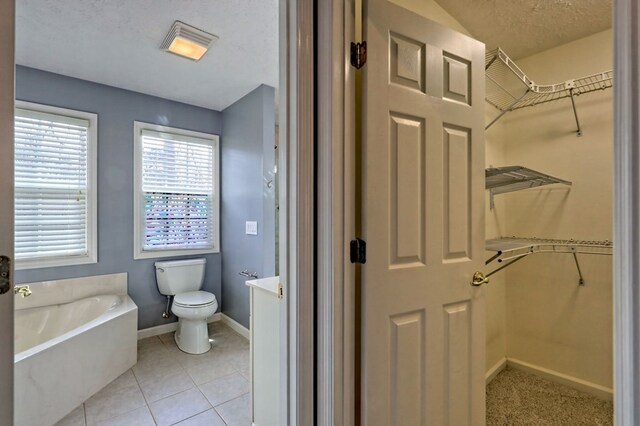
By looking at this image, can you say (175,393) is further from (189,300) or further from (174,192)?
(174,192)

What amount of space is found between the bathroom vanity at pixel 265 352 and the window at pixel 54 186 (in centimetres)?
212

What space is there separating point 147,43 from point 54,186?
149cm

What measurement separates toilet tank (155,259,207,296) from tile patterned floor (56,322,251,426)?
21.6 inches

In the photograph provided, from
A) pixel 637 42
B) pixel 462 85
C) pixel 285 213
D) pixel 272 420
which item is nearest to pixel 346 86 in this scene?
pixel 285 213

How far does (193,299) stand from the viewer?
9.36 feet

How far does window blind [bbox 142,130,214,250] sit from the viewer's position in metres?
3.14

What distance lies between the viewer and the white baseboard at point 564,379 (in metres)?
2.03

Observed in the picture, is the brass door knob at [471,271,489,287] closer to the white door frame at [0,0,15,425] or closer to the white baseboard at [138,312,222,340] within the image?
the white door frame at [0,0,15,425]

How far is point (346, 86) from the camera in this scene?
113 centimetres

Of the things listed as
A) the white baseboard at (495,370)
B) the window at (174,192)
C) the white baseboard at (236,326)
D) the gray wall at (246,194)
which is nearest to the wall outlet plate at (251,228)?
the gray wall at (246,194)

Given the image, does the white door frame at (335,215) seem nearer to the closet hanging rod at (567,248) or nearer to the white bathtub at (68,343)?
the closet hanging rod at (567,248)

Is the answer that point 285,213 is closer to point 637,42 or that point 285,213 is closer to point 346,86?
point 346,86

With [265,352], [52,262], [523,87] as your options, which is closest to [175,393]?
[265,352]

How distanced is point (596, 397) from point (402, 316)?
1891 mm
